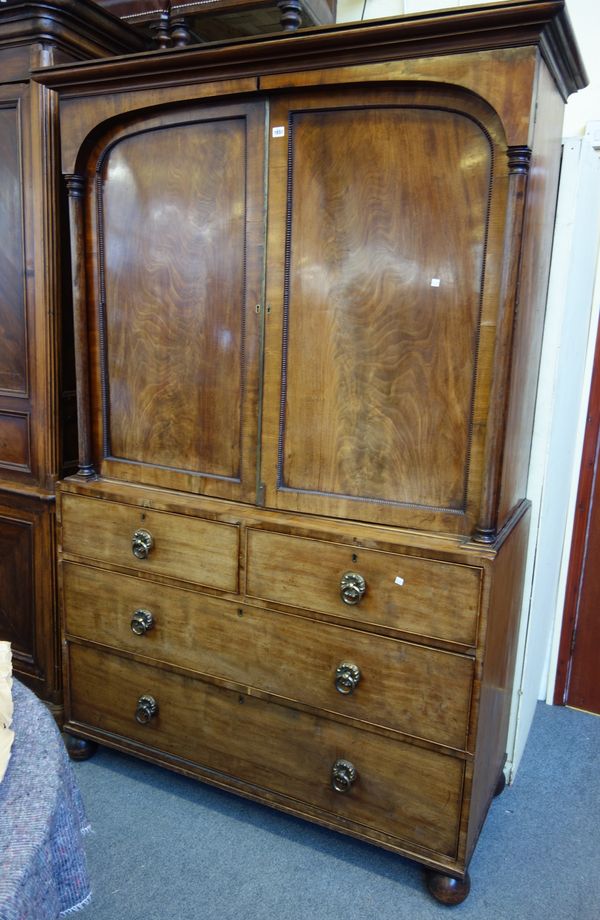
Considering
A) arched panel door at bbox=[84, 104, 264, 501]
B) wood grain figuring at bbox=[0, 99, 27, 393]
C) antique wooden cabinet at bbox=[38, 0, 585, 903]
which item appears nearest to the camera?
antique wooden cabinet at bbox=[38, 0, 585, 903]

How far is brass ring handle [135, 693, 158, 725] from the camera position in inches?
79.2

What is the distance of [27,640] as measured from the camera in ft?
7.68

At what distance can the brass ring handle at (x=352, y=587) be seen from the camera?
165 centimetres

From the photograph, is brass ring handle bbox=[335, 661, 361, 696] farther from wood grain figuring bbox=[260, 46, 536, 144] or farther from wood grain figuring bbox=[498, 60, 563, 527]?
wood grain figuring bbox=[260, 46, 536, 144]

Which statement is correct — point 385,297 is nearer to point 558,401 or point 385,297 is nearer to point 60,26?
point 558,401

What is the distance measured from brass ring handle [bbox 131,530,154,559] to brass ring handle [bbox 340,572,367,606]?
0.59 meters

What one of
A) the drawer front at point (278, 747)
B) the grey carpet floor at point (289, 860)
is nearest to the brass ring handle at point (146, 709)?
the drawer front at point (278, 747)

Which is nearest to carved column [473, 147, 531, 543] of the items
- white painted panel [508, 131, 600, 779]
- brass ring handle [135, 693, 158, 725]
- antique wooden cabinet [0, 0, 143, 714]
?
white painted panel [508, 131, 600, 779]

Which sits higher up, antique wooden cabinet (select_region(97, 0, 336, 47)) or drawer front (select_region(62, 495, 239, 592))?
antique wooden cabinet (select_region(97, 0, 336, 47))

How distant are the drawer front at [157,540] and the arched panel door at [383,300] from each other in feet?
0.93

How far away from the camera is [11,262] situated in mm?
2148

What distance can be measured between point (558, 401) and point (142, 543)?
1.30m

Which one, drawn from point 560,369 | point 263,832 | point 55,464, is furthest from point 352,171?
point 263,832

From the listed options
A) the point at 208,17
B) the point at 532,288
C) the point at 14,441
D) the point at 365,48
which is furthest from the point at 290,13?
the point at 14,441
